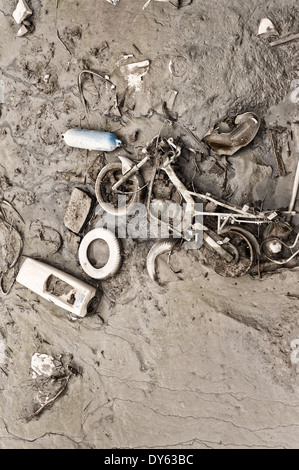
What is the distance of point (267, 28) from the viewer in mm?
4402

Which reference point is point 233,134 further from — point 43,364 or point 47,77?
point 43,364

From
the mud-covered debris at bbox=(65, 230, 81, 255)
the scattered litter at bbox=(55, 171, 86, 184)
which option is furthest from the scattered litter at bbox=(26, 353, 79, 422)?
the scattered litter at bbox=(55, 171, 86, 184)

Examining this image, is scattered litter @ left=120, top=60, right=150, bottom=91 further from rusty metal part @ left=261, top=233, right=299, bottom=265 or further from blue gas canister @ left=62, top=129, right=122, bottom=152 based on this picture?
rusty metal part @ left=261, top=233, right=299, bottom=265

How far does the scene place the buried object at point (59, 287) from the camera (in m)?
4.78

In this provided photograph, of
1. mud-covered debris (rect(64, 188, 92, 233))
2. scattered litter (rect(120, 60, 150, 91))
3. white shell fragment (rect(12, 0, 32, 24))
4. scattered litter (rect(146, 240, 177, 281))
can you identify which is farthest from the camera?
white shell fragment (rect(12, 0, 32, 24))

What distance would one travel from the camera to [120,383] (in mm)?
4859

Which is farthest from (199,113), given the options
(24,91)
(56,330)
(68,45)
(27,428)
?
(27,428)

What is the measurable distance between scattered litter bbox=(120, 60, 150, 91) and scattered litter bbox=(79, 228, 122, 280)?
1768 mm

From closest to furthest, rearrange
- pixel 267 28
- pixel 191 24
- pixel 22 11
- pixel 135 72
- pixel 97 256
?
pixel 267 28
pixel 191 24
pixel 135 72
pixel 97 256
pixel 22 11

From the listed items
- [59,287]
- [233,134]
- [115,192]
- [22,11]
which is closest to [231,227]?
[233,134]

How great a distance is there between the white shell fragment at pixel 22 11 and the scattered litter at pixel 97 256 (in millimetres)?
2835

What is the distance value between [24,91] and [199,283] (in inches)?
130

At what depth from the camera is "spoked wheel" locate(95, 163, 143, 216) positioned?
15.3ft

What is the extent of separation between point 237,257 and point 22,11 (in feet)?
13.1
